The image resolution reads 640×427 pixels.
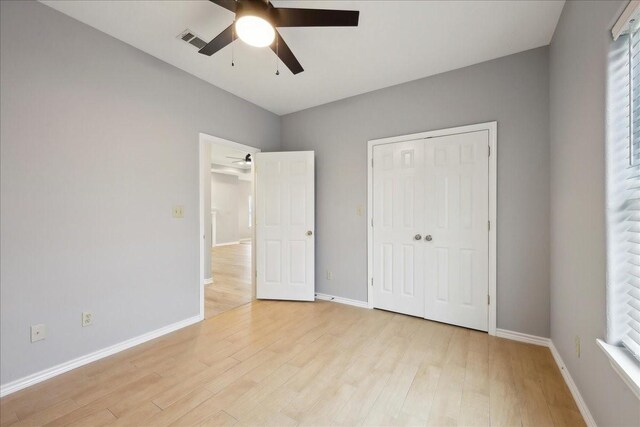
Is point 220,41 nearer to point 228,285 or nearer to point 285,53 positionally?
point 285,53

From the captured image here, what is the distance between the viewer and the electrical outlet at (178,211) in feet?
8.82

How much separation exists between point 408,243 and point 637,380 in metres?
2.03

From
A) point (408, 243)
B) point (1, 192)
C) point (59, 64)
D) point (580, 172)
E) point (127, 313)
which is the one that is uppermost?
point (59, 64)

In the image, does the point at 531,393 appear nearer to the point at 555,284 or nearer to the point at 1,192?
the point at 555,284

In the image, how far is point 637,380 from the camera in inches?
38.9

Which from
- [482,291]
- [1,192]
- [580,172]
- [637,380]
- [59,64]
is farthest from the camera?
[482,291]

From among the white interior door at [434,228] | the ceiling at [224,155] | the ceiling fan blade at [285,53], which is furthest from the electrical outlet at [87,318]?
the ceiling at [224,155]

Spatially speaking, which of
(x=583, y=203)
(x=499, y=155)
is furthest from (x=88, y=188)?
(x=499, y=155)

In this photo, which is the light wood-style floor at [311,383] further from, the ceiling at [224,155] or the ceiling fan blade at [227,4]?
the ceiling at [224,155]

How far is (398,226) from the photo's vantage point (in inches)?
120

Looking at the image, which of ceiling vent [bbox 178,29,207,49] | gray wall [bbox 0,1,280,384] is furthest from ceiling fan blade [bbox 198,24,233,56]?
gray wall [bbox 0,1,280,384]

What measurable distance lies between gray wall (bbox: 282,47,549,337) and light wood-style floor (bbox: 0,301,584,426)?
2.20 ft

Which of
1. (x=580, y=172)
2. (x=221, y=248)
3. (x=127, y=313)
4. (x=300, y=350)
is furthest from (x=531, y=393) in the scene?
(x=221, y=248)

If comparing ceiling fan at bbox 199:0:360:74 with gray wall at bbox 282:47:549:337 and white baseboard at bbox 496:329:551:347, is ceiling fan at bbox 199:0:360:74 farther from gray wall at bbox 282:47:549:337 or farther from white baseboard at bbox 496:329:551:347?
white baseboard at bbox 496:329:551:347
